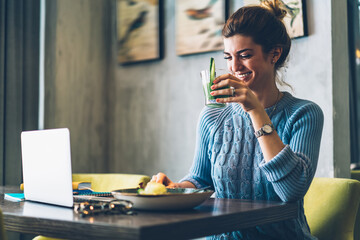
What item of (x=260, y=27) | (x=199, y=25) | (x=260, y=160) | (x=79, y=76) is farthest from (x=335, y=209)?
(x=79, y=76)

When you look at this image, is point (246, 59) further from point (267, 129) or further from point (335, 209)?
point (335, 209)

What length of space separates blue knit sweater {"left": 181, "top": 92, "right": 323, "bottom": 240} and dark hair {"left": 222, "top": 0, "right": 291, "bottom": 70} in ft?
0.68

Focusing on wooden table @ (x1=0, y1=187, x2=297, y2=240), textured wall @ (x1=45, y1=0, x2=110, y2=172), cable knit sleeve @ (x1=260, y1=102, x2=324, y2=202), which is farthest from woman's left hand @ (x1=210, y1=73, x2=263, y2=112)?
textured wall @ (x1=45, y1=0, x2=110, y2=172)

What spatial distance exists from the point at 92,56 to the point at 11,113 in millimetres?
863

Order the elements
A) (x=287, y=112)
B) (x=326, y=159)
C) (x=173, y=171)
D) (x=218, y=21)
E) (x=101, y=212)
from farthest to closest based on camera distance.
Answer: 1. (x=173, y=171)
2. (x=218, y=21)
3. (x=326, y=159)
4. (x=287, y=112)
5. (x=101, y=212)

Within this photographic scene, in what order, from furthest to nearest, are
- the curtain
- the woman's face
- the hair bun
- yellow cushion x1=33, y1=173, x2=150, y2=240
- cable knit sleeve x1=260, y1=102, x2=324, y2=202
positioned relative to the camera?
the curtain → yellow cushion x1=33, y1=173, x2=150, y2=240 → the hair bun → the woman's face → cable knit sleeve x1=260, y1=102, x2=324, y2=202

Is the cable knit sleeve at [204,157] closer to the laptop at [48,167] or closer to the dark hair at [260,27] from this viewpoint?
the dark hair at [260,27]

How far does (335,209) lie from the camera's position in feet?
5.16

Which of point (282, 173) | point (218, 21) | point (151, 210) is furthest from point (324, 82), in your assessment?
point (151, 210)

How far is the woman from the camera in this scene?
4.23ft

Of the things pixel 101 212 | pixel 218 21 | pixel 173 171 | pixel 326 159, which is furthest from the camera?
pixel 173 171

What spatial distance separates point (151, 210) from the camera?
1089 millimetres

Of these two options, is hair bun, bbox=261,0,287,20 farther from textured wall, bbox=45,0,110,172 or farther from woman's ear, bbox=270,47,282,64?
textured wall, bbox=45,0,110,172

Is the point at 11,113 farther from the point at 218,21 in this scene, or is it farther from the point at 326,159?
the point at 326,159
